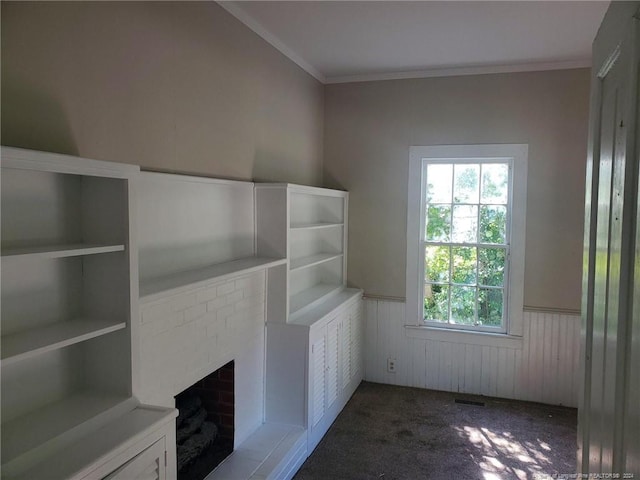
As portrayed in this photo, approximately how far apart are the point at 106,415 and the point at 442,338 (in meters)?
3.37

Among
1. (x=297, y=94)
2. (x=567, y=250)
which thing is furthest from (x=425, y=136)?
(x=567, y=250)

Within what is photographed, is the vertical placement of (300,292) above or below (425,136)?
below

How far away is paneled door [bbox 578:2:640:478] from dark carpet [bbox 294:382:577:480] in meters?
2.09

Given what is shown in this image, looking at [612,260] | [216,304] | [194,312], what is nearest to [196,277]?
[194,312]

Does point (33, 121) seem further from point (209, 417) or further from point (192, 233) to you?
point (209, 417)

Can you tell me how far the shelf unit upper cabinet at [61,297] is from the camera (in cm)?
147

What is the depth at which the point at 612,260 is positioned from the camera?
0.96 metres

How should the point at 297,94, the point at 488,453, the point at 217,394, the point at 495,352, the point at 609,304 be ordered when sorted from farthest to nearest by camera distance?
1. the point at 495,352
2. the point at 297,94
3. the point at 488,453
4. the point at 217,394
5. the point at 609,304

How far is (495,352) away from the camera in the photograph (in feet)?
14.1

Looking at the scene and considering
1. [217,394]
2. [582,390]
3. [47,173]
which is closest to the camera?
[582,390]

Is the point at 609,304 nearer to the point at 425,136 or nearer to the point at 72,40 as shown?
the point at 72,40

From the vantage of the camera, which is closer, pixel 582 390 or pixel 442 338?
pixel 582 390

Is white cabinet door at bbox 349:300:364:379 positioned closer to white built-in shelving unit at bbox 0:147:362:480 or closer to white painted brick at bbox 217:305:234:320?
white painted brick at bbox 217:305:234:320

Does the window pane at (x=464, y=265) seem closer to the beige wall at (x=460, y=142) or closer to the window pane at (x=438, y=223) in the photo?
the window pane at (x=438, y=223)
